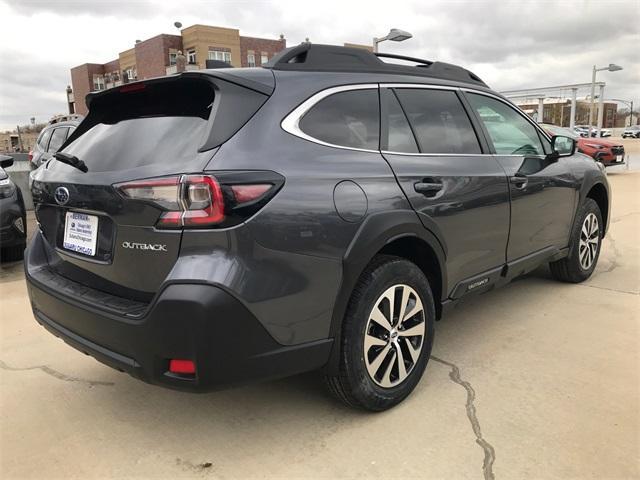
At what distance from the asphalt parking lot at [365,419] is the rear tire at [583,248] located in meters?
0.90

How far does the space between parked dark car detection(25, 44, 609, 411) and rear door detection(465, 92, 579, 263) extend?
35 cm

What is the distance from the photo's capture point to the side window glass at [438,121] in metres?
3.02

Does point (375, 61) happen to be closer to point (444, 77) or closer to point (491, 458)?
point (444, 77)

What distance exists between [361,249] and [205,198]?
0.76 m

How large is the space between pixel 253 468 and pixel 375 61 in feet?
7.29

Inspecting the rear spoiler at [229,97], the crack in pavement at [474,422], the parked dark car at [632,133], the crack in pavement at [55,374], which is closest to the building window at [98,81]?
the parked dark car at [632,133]

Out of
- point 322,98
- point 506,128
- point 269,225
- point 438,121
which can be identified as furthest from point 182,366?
point 506,128

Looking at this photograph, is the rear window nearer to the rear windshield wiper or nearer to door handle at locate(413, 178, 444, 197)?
the rear windshield wiper

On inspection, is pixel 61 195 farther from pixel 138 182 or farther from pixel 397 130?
pixel 397 130

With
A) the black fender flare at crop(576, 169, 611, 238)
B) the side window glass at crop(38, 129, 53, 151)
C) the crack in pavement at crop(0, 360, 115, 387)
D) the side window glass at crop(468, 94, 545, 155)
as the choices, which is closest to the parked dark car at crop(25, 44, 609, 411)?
the side window glass at crop(468, 94, 545, 155)

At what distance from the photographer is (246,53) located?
4900 centimetres

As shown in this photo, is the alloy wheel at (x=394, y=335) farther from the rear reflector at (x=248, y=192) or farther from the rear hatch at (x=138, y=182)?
the rear hatch at (x=138, y=182)

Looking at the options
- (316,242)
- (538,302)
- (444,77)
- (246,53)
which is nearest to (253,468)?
(316,242)

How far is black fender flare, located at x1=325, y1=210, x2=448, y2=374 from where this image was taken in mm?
2355
